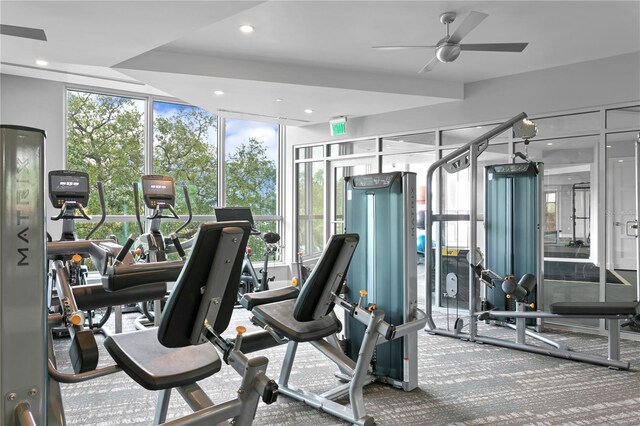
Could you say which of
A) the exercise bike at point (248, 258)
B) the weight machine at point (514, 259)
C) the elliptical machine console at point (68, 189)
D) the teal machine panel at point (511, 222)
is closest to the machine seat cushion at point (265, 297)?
the weight machine at point (514, 259)

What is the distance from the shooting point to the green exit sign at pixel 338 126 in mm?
6746

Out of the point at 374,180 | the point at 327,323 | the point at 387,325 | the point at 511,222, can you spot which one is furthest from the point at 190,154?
the point at 387,325

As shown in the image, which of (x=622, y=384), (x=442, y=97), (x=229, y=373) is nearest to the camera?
(x=622, y=384)

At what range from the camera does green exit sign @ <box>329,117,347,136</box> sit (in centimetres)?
675

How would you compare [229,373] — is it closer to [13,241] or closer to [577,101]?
[13,241]

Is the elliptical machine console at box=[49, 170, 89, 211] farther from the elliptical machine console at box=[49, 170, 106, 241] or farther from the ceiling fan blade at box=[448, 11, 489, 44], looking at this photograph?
the ceiling fan blade at box=[448, 11, 489, 44]

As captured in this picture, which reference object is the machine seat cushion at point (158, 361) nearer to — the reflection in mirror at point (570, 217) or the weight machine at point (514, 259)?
the weight machine at point (514, 259)

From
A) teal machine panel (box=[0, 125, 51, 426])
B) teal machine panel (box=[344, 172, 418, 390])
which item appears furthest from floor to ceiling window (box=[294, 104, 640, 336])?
teal machine panel (box=[0, 125, 51, 426])

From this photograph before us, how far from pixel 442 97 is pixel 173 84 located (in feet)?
10.4

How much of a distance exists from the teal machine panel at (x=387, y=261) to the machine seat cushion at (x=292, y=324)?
64 centimetres

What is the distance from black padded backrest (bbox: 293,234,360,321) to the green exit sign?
461 centimetres

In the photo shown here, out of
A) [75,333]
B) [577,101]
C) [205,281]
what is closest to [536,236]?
[577,101]

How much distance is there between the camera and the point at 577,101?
4934 mm

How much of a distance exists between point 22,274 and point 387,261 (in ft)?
7.65
